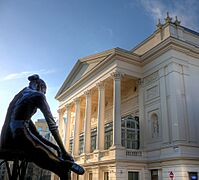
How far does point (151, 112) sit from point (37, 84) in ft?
74.8

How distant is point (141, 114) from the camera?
27.7 metres

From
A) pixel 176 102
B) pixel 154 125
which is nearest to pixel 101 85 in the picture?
pixel 154 125

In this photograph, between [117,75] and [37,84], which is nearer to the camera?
[37,84]

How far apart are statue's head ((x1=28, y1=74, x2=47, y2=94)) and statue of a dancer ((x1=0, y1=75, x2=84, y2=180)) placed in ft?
1.01

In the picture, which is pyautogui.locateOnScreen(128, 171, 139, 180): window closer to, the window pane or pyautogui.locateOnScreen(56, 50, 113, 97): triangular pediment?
the window pane

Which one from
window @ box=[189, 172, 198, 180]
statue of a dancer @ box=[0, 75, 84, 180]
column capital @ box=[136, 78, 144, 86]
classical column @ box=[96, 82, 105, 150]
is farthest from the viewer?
column capital @ box=[136, 78, 144, 86]

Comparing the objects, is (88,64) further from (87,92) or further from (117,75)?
(117,75)

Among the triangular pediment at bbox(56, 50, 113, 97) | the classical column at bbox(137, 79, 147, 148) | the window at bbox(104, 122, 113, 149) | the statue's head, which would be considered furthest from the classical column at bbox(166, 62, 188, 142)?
the statue's head

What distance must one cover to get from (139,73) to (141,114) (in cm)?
471

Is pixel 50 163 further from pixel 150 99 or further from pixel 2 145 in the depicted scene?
pixel 150 99

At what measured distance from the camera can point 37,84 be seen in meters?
4.74

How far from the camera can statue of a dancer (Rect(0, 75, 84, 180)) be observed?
13.5ft

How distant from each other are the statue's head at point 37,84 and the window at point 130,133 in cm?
2284

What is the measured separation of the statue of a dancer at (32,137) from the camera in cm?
410
